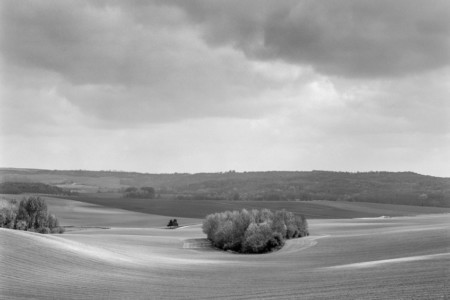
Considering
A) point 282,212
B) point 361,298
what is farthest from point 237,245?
point 361,298

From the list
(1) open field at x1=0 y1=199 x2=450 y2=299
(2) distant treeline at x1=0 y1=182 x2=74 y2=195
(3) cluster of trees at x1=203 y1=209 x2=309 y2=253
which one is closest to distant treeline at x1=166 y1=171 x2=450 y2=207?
(2) distant treeline at x1=0 y1=182 x2=74 y2=195

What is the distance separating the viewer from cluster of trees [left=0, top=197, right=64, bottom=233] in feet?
260

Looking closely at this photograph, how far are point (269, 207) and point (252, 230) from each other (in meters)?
56.5

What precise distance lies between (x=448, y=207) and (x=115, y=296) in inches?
4496

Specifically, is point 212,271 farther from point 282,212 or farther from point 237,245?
point 282,212

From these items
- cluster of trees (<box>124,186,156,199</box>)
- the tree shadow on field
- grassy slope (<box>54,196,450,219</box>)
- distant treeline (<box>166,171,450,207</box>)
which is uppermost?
distant treeline (<box>166,171,450,207</box>)

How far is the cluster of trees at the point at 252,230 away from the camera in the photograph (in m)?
62.8

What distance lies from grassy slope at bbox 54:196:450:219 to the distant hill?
1561 cm

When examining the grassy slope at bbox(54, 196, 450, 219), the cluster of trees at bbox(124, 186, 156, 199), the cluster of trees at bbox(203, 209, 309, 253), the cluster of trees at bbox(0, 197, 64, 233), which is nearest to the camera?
the cluster of trees at bbox(203, 209, 309, 253)

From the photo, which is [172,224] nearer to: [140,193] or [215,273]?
[140,193]

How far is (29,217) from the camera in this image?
8188cm

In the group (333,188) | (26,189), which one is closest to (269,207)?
(333,188)

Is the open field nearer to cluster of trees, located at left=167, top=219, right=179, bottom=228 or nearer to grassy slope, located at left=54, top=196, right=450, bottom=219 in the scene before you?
cluster of trees, located at left=167, top=219, right=179, bottom=228

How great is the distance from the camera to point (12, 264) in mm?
32625
